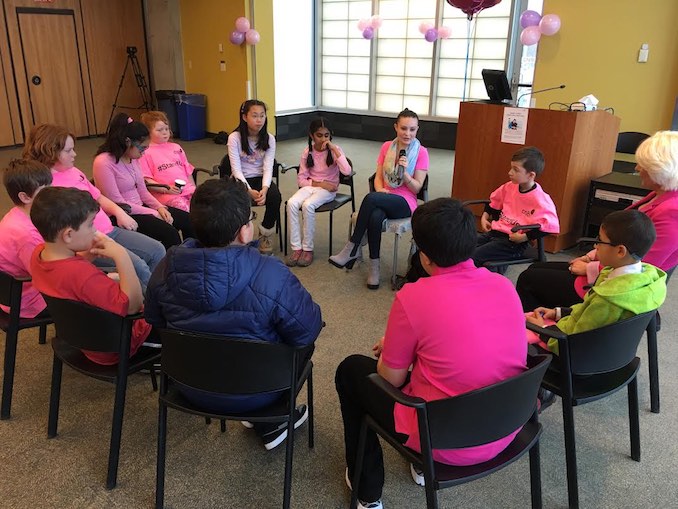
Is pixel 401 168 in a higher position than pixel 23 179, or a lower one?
lower

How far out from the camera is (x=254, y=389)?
148cm

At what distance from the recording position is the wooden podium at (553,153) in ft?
12.5

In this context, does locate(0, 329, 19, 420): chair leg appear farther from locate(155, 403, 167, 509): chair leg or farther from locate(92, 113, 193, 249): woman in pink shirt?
locate(92, 113, 193, 249): woman in pink shirt

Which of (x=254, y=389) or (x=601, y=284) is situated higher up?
(x=601, y=284)

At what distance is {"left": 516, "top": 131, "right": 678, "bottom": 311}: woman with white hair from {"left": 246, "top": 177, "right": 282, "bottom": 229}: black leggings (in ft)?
6.89

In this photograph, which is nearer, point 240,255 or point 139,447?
point 240,255

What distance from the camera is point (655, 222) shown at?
2.17 meters

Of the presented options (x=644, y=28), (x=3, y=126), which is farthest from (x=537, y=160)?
(x=3, y=126)

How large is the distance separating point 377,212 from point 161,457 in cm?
207

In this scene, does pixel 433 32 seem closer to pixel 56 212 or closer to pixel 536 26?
pixel 536 26

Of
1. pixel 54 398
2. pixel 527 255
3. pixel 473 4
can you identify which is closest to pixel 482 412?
pixel 54 398

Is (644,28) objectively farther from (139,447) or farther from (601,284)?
(139,447)

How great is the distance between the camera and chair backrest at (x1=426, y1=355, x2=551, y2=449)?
1222mm

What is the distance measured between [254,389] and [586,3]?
231 inches
